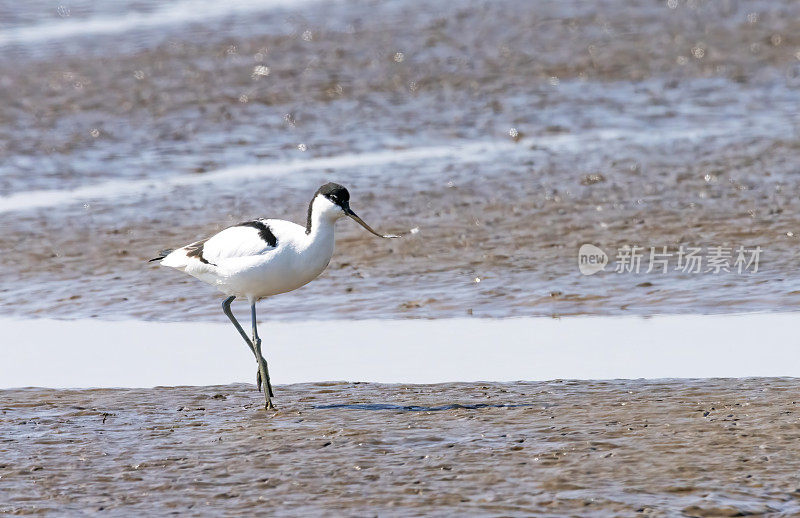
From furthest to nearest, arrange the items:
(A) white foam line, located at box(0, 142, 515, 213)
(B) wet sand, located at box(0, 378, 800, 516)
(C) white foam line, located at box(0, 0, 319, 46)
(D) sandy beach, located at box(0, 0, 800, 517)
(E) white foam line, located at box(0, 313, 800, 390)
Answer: (C) white foam line, located at box(0, 0, 319, 46)
(A) white foam line, located at box(0, 142, 515, 213)
(E) white foam line, located at box(0, 313, 800, 390)
(D) sandy beach, located at box(0, 0, 800, 517)
(B) wet sand, located at box(0, 378, 800, 516)

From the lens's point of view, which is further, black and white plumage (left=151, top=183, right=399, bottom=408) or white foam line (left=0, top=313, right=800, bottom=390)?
white foam line (left=0, top=313, right=800, bottom=390)

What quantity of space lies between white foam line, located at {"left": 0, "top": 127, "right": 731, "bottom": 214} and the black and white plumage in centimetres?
520

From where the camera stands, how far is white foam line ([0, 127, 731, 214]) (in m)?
11.8

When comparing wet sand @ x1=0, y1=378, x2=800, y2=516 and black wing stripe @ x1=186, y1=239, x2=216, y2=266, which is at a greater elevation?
black wing stripe @ x1=186, y1=239, x2=216, y2=266

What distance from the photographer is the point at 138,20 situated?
2006cm

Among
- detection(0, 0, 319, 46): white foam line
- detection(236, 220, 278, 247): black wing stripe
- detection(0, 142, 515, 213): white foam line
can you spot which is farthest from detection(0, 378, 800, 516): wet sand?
detection(0, 0, 319, 46): white foam line

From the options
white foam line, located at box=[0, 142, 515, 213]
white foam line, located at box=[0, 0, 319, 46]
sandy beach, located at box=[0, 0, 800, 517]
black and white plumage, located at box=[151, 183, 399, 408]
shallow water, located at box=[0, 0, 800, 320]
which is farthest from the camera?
white foam line, located at box=[0, 0, 319, 46]

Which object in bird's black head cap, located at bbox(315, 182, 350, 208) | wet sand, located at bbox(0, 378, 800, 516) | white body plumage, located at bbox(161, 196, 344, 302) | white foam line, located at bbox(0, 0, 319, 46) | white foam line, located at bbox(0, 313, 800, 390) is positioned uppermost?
white foam line, located at bbox(0, 0, 319, 46)

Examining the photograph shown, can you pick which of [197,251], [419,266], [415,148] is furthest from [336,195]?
[415,148]

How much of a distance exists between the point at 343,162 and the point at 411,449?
7.08m

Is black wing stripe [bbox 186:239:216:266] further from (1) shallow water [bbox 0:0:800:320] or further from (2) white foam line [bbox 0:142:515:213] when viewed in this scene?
(2) white foam line [bbox 0:142:515:213]

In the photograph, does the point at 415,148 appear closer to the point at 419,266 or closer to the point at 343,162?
the point at 343,162

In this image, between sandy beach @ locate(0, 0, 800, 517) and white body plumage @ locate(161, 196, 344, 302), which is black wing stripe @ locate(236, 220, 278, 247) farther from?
sandy beach @ locate(0, 0, 800, 517)

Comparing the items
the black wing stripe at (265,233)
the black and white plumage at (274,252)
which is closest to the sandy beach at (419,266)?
the black and white plumage at (274,252)
